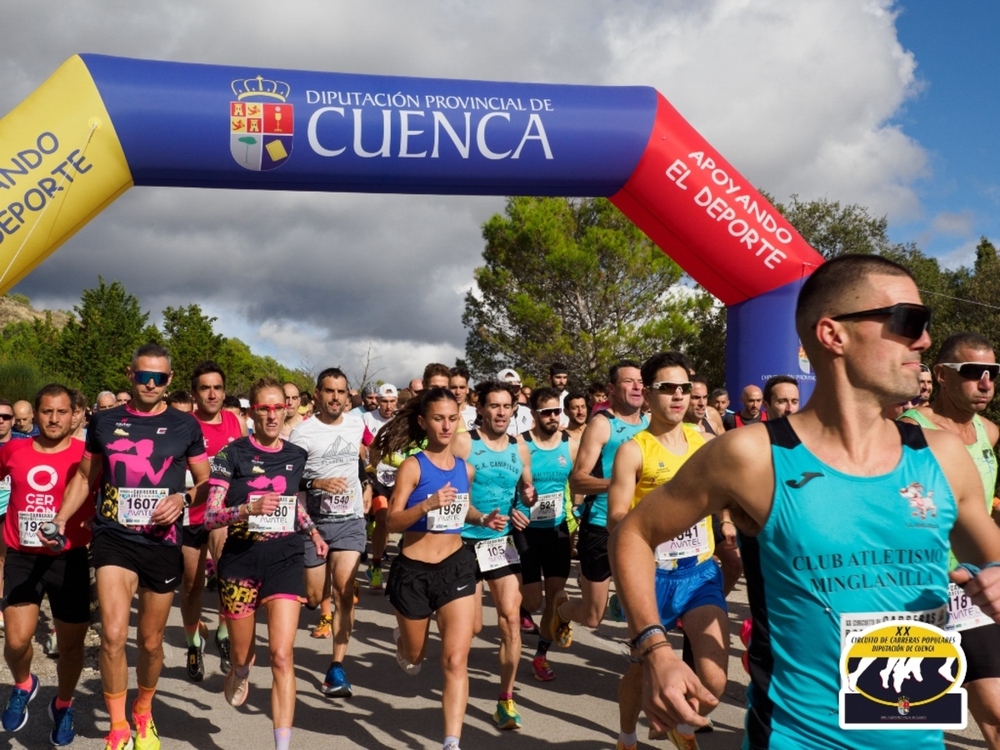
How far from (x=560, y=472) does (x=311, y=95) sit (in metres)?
4.24

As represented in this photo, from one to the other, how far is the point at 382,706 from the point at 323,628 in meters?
1.91

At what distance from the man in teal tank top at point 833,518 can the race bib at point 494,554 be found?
3.46 metres

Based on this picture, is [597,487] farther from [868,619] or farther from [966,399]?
[868,619]

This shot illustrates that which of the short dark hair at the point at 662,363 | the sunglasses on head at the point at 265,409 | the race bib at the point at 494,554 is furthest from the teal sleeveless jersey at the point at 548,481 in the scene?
the sunglasses on head at the point at 265,409

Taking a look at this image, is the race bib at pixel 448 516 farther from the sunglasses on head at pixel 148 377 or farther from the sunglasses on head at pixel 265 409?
the sunglasses on head at pixel 148 377

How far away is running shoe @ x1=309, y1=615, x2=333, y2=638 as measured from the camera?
24.1 ft

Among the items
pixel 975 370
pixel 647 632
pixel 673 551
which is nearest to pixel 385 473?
pixel 673 551

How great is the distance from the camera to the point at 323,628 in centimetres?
741

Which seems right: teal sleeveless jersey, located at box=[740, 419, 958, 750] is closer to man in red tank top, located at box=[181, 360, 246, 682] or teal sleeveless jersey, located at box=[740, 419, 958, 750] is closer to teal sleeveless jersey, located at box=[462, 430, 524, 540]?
teal sleeveless jersey, located at box=[462, 430, 524, 540]

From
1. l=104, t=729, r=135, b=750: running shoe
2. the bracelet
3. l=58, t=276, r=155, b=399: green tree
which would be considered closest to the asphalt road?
l=104, t=729, r=135, b=750: running shoe

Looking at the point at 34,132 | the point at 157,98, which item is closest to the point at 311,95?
the point at 157,98

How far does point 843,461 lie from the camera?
6.39 ft

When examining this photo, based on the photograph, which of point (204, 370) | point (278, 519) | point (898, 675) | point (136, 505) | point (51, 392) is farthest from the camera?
point (204, 370)

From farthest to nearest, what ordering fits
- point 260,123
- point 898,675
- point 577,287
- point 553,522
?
point 577,287
point 260,123
point 553,522
point 898,675
